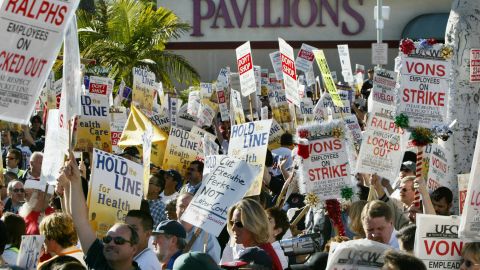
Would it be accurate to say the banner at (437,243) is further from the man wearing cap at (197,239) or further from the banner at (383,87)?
the banner at (383,87)

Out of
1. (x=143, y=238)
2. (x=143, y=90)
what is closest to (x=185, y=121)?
(x=143, y=90)

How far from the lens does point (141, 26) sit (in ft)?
110

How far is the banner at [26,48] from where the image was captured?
25.9 feet

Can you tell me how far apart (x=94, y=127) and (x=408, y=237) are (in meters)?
7.24

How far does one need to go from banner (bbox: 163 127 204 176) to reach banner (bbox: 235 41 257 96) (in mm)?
2567

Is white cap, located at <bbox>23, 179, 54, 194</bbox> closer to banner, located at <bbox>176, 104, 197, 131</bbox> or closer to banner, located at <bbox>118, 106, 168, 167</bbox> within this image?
banner, located at <bbox>118, 106, 168, 167</bbox>

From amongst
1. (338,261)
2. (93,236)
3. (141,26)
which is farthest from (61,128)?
(141,26)

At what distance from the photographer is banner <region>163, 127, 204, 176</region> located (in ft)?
48.1

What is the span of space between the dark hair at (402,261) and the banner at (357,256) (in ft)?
0.92

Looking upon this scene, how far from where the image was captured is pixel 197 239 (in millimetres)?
9703

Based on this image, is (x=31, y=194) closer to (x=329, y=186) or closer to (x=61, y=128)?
(x=61, y=128)

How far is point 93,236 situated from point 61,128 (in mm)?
2331

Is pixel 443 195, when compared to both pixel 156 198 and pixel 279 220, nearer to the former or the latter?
pixel 279 220

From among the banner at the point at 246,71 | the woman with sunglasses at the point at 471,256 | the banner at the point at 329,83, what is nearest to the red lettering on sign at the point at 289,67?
the banner at the point at 246,71
